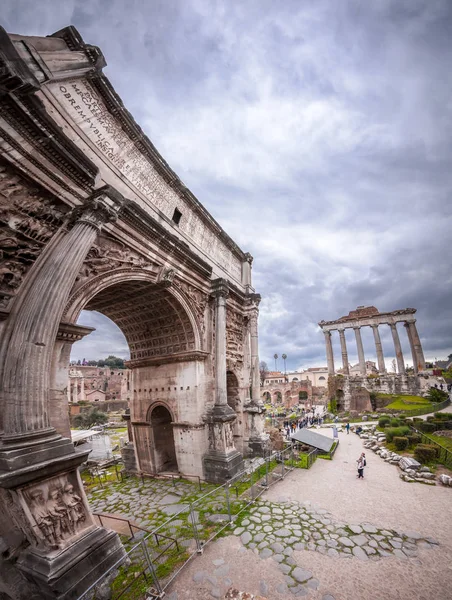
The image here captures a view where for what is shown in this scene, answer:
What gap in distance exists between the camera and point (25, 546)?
419 centimetres

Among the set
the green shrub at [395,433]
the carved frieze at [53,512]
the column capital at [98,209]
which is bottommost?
the green shrub at [395,433]

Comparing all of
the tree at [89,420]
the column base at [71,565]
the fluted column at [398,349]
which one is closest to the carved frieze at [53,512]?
the column base at [71,565]

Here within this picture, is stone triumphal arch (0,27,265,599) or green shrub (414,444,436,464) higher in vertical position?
stone triumphal arch (0,27,265,599)

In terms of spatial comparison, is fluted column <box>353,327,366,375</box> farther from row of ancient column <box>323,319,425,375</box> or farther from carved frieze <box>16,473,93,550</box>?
carved frieze <box>16,473,93,550</box>

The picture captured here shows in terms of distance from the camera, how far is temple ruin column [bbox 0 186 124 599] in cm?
388

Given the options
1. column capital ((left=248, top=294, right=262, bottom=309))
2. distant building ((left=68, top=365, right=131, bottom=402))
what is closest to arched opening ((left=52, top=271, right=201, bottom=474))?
column capital ((left=248, top=294, right=262, bottom=309))

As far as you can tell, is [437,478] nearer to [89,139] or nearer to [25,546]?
[25,546]

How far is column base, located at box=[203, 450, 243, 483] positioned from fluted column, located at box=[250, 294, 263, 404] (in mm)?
4240

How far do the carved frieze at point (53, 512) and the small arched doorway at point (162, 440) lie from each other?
6587 millimetres

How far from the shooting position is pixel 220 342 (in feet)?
36.2

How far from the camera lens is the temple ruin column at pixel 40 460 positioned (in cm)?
388

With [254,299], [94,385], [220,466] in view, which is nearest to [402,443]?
[220,466]

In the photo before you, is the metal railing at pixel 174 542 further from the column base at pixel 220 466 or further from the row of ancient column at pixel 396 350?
the row of ancient column at pixel 396 350

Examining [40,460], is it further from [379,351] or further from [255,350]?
[379,351]
